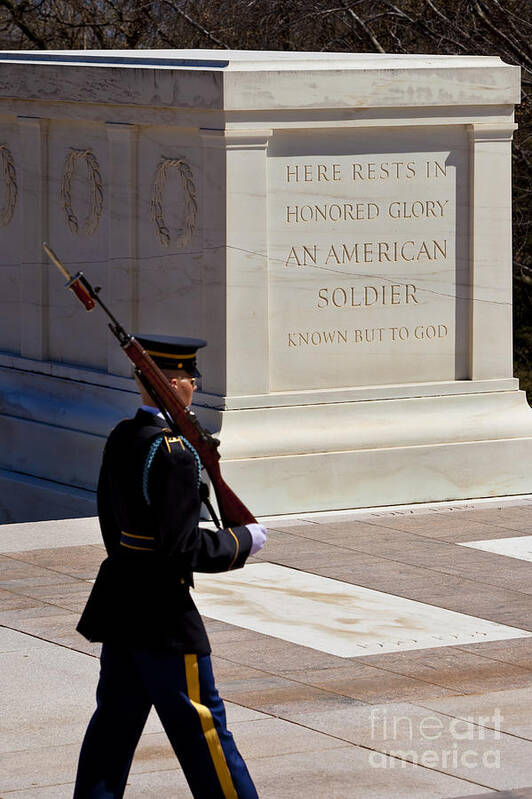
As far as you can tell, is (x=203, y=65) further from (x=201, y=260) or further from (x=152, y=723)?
(x=152, y=723)

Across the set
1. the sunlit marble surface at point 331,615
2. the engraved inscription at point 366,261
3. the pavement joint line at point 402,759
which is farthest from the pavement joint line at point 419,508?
the pavement joint line at point 402,759

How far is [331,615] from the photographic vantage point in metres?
7.91

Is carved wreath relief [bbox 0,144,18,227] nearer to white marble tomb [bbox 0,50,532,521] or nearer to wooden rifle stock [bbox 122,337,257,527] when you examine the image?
white marble tomb [bbox 0,50,532,521]

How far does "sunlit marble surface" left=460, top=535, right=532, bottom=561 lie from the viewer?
30.0ft

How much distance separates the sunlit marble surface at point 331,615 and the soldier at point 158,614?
2558mm

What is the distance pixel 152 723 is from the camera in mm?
6270

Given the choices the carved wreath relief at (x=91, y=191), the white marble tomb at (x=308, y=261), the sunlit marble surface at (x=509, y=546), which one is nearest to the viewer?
the sunlit marble surface at (x=509, y=546)

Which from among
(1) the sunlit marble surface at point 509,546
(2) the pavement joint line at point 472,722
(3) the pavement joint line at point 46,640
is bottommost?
(2) the pavement joint line at point 472,722

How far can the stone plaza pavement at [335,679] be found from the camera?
568 cm

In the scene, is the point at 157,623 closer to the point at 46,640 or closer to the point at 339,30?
the point at 46,640

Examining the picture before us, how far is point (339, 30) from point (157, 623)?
14943 mm

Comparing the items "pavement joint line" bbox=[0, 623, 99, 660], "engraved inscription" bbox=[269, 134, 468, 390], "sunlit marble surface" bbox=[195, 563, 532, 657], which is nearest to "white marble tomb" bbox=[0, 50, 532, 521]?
"engraved inscription" bbox=[269, 134, 468, 390]

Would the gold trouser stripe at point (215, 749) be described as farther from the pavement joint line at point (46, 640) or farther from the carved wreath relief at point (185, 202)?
the carved wreath relief at point (185, 202)

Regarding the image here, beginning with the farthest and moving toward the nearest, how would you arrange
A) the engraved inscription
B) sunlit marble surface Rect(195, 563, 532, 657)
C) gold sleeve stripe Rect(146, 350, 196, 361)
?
the engraved inscription, sunlit marble surface Rect(195, 563, 532, 657), gold sleeve stripe Rect(146, 350, 196, 361)
